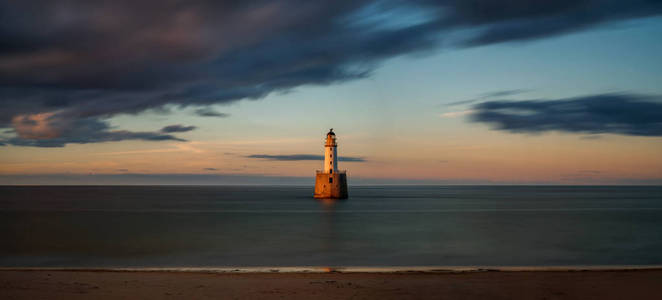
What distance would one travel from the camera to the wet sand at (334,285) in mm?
10805

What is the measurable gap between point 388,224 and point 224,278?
2986 centimetres

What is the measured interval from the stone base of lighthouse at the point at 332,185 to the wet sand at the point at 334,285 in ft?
155

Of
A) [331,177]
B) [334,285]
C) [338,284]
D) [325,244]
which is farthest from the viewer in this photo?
[331,177]

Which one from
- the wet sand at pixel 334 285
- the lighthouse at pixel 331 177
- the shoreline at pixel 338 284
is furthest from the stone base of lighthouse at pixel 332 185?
the wet sand at pixel 334 285

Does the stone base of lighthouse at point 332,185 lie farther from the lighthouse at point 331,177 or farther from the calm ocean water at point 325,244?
the calm ocean water at point 325,244

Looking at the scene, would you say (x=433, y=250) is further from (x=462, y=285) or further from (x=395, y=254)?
(x=462, y=285)

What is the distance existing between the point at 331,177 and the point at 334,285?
49.5 metres

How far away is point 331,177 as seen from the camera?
6138 centimetres

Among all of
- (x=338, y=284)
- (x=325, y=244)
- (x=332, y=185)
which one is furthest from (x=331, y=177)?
(x=338, y=284)

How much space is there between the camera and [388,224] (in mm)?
41750

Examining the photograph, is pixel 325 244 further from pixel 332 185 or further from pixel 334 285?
pixel 332 185

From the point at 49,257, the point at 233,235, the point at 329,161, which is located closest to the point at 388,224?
the point at 233,235

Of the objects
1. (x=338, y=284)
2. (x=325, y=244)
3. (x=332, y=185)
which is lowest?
(x=325, y=244)

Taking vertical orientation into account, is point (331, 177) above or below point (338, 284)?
above
